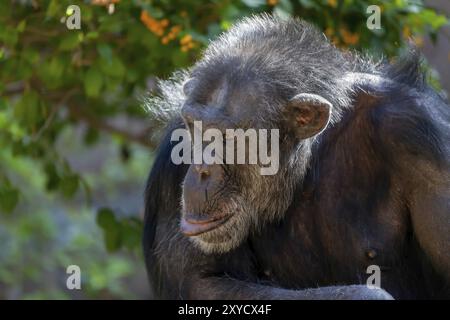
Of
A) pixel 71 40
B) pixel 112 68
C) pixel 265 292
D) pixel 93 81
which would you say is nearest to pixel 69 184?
pixel 93 81

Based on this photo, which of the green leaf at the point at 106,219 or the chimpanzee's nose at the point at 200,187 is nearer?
the chimpanzee's nose at the point at 200,187

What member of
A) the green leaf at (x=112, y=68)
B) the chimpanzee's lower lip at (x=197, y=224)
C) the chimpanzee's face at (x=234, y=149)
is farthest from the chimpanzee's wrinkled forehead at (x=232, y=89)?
the green leaf at (x=112, y=68)

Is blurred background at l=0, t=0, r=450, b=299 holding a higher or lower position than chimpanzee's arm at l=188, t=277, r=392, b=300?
higher

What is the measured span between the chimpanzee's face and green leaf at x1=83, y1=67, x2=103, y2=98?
122 centimetres

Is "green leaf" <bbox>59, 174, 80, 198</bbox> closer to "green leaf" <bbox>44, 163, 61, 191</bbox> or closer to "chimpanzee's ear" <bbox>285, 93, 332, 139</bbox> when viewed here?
"green leaf" <bbox>44, 163, 61, 191</bbox>

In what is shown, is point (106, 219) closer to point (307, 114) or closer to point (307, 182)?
point (307, 182)

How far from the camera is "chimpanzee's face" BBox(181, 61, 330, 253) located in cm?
646

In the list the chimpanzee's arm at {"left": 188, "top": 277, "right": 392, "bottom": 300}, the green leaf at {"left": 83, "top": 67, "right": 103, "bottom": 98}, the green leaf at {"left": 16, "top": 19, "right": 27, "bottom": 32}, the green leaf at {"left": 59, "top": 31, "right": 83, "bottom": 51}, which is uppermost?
the green leaf at {"left": 16, "top": 19, "right": 27, "bottom": 32}

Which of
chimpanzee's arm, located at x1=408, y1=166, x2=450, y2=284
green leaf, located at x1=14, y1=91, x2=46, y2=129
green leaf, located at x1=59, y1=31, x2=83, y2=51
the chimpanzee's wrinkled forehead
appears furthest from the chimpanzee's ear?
green leaf, located at x1=14, y1=91, x2=46, y2=129

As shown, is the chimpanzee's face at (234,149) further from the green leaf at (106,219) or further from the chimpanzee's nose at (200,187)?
the green leaf at (106,219)

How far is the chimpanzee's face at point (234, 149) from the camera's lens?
21.2 feet

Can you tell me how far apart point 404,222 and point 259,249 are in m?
0.98

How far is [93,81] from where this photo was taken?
25.7 feet

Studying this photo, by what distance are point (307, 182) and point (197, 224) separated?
883 mm
